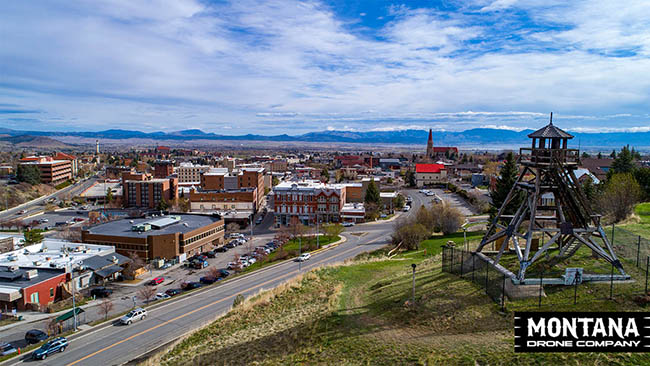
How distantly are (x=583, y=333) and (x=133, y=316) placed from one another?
87.5 ft

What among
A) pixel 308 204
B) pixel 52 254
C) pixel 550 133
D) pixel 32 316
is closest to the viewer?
pixel 550 133

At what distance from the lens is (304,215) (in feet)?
216

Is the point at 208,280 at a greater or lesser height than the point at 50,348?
lesser

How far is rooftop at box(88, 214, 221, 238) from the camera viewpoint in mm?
47781

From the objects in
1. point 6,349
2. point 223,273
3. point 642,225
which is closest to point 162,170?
point 223,273

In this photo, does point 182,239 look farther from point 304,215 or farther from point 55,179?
point 55,179

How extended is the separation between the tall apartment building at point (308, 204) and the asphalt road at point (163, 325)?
81.0 feet

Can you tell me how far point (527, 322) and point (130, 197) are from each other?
9041 centimetres

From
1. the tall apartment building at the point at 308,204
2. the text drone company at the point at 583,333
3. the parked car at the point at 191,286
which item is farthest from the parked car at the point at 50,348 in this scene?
the tall apartment building at the point at 308,204

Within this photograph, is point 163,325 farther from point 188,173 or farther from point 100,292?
point 188,173

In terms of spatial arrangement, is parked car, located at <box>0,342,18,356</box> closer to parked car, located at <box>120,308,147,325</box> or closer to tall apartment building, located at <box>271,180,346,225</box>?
parked car, located at <box>120,308,147,325</box>

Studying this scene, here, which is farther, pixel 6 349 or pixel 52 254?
pixel 52 254

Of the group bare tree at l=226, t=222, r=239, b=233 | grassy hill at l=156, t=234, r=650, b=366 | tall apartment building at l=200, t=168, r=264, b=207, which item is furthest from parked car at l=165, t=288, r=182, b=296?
tall apartment building at l=200, t=168, r=264, b=207

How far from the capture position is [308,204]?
66.1 m
